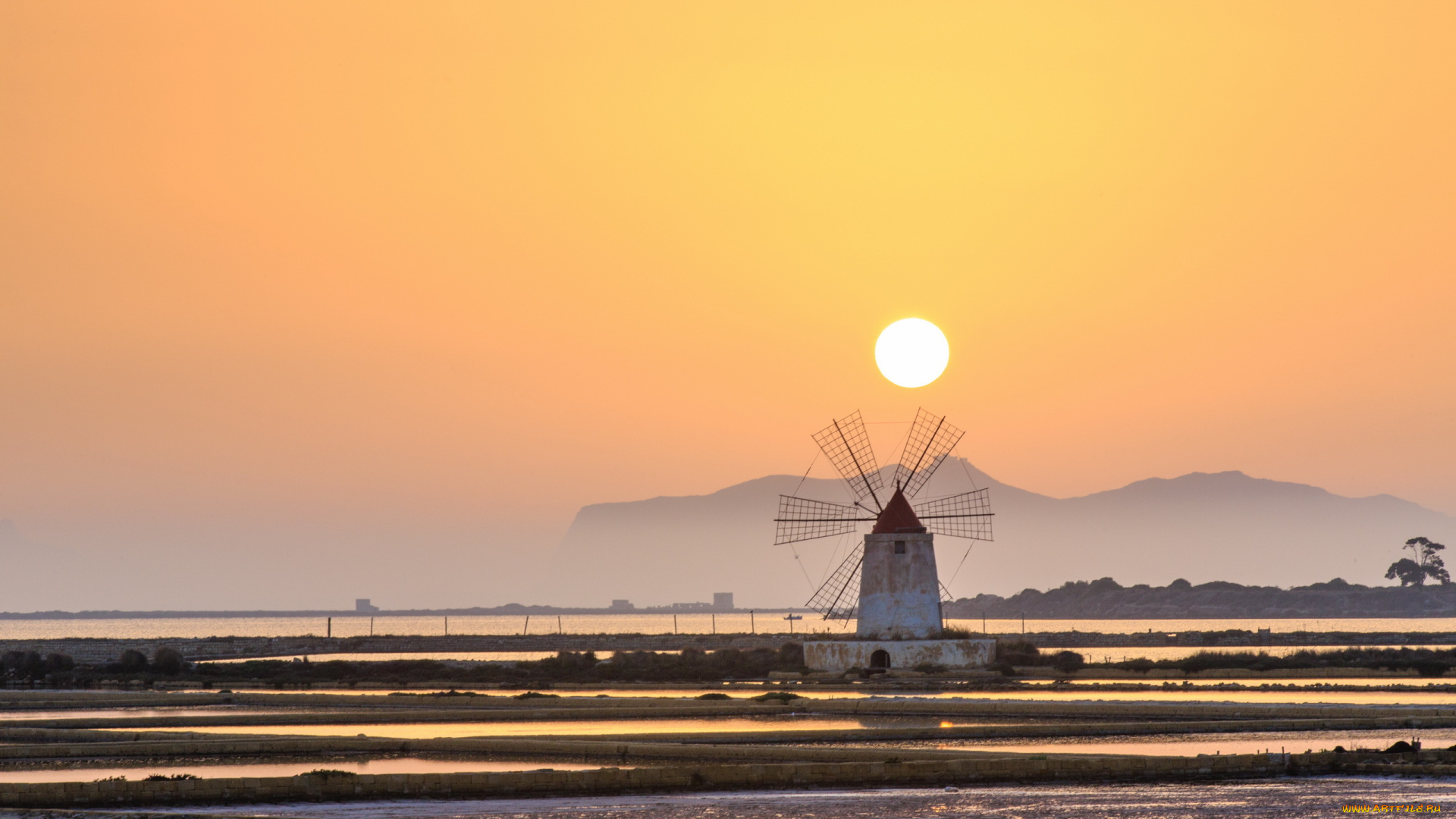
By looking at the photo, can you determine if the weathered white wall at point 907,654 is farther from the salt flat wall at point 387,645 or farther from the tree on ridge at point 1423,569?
the tree on ridge at point 1423,569

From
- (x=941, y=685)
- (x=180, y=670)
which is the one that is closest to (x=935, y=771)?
(x=941, y=685)

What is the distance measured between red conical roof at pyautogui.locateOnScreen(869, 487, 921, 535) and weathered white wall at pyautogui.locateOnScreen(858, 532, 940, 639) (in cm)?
47

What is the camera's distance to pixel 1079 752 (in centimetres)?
2155

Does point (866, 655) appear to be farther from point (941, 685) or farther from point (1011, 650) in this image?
point (1011, 650)

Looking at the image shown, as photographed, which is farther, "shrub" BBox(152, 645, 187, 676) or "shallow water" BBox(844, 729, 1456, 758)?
"shrub" BBox(152, 645, 187, 676)

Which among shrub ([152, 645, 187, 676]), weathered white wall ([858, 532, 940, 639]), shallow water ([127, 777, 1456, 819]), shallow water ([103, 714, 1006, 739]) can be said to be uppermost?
weathered white wall ([858, 532, 940, 639])

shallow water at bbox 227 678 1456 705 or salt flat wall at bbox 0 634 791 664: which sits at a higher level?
salt flat wall at bbox 0 634 791 664

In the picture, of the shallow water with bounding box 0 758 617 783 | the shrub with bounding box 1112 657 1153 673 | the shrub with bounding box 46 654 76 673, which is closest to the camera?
the shallow water with bounding box 0 758 617 783

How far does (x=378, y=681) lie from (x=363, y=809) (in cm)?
2835

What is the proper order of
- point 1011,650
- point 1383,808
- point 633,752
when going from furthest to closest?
point 1011,650
point 633,752
point 1383,808

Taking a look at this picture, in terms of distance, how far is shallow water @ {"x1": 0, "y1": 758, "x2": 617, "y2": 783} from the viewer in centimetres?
2023

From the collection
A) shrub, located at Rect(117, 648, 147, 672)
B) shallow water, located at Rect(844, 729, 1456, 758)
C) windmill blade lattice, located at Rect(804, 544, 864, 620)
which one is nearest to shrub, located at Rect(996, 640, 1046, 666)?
windmill blade lattice, located at Rect(804, 544, 864, 620)

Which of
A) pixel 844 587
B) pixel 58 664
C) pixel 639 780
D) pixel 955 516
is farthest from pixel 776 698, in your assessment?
pixel 58 664

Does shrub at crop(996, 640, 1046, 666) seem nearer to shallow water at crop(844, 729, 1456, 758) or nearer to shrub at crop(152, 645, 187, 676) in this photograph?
shallow water at crop(844, 729, 1456, 758)
